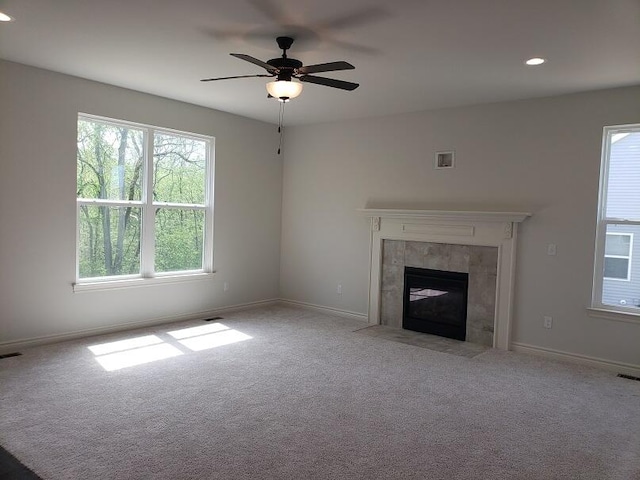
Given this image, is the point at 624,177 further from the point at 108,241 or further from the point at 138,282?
the point at 108,241

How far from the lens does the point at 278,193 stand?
7008 millimetres

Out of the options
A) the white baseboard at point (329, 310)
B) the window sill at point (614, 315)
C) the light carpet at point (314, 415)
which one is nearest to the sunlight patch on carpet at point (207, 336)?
the light carpet at point (314, 415)

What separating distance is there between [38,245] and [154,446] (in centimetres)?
276

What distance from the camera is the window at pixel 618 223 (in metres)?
4.39

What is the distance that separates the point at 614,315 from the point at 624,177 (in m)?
1.33

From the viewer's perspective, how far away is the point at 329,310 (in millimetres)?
6547

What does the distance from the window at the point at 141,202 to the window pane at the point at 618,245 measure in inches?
179

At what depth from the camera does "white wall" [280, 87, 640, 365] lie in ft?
14.9

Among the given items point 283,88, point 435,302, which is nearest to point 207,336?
point 435,302

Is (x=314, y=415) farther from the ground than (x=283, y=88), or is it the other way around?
(x=283, y=88)

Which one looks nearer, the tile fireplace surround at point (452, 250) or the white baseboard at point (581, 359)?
the white baseboard at point (581, 359)

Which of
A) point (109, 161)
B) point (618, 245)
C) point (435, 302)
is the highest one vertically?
point (109, 161)

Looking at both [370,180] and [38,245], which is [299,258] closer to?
[370,180]

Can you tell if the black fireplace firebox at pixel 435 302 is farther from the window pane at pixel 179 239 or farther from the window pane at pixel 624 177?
the window pane at pixel 179 239
